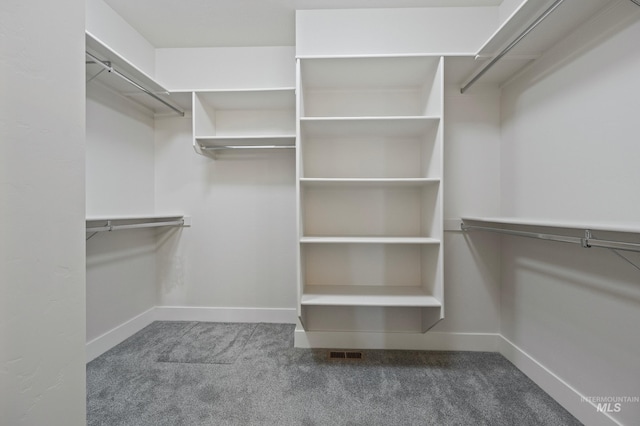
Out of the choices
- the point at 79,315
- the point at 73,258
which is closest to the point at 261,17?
the point at 73,258

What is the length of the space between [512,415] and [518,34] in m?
2.08

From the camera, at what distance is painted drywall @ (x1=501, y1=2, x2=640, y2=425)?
3.51 ft

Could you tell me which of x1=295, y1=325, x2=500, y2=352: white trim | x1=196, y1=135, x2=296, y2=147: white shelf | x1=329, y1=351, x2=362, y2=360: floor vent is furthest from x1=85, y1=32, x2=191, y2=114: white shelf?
x1=329, y1=351, x2=362, y2=360: floor vent

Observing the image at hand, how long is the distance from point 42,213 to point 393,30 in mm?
2103

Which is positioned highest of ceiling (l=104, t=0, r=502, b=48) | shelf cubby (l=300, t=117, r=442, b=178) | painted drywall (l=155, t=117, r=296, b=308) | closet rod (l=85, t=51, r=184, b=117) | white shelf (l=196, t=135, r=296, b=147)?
ceiling (l=104, t=0, r=502, b=48)

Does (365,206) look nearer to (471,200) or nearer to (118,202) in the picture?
(471,200)

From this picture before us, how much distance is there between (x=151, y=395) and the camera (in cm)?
142

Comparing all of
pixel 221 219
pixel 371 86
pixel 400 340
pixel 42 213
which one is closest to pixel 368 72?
pixel 371 86

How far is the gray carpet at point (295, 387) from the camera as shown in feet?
4.22

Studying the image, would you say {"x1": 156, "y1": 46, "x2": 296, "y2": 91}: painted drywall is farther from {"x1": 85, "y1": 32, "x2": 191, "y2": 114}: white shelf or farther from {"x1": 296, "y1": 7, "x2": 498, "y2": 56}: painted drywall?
{"x1": 296, "y1": 7, "x2": 498, "y2": 56}: painted drywall

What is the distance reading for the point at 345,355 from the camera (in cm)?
182

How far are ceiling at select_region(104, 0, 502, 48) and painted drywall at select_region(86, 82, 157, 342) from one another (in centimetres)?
61

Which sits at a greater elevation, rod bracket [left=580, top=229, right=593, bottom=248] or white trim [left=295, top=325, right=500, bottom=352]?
rod bracket [left=580, top=229, right=593, bottom=248]

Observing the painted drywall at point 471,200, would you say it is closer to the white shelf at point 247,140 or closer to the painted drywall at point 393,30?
the painted drywall at point 393,30
